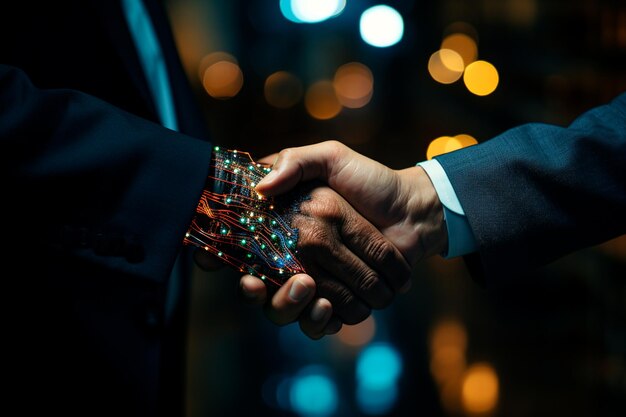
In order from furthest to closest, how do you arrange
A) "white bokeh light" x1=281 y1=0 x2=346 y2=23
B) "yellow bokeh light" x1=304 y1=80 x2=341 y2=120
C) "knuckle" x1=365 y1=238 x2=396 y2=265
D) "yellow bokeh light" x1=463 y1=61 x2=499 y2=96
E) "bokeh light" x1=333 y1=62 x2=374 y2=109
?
"yellow bokeh light" x1=304 y1=80 x2=341 y2=120
"bokeh light" x1=333 y1=62 x2=374 y2=109
"white bokeh light" x1=281 y1=0 x2=346 y2=23
"yellow bokeh light" x1=463 y1=61 x2=499 y2=96
"knuckle" x1=365 y1=238 x2=396 y2=265

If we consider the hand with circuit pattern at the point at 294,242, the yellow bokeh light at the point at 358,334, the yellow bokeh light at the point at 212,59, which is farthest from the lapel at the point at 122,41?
the yellow bokeh light at the point at 212,59

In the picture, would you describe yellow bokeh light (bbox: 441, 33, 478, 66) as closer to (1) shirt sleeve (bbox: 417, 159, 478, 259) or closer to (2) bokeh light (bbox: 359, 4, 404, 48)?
(2) bokeh light (bbox: 359, 4, 404, 48)

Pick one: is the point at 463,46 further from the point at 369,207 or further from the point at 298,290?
the point at 298,290

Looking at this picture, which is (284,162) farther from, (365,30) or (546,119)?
(365,30)

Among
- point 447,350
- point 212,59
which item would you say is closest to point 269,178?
point 447,350

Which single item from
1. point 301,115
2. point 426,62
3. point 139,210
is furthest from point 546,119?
point 301,115

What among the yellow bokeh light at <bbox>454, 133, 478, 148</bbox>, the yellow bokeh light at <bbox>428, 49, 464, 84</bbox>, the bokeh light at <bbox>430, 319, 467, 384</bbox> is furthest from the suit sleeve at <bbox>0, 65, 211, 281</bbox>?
the yellow bokeh light at <bbox>428, 49, 464, 84</bbox>
